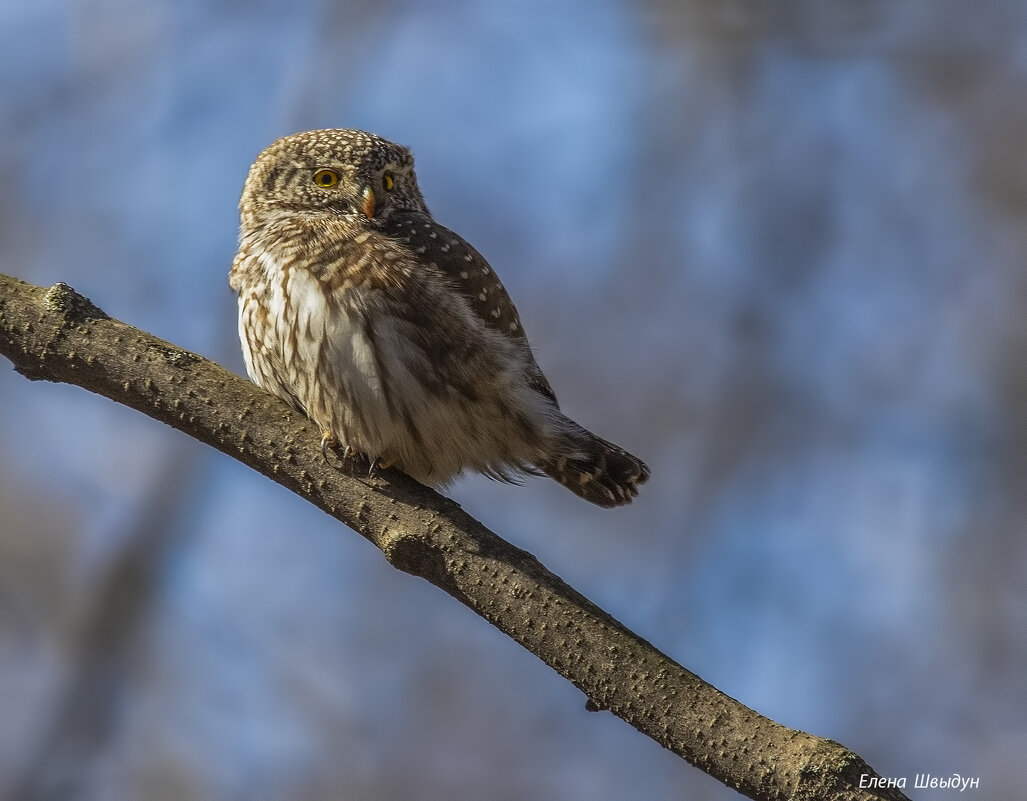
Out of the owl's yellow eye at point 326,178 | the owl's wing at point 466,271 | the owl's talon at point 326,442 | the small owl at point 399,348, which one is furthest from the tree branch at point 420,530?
the owl's yellow eye at point 326,178

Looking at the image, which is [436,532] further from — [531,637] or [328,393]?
[328,393]

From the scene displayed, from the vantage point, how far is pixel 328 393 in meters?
3.94

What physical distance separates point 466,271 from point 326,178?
929 millimetres

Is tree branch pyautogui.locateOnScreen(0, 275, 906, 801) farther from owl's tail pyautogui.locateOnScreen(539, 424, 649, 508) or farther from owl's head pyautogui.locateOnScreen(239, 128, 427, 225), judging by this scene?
owl's head pyautogui.locateOnScreen(239, 128, 427, 225)

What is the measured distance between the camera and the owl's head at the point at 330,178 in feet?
15.9

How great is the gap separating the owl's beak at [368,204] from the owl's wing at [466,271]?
0.27 ft

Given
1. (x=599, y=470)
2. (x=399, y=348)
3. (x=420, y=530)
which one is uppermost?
→ (x=599, y=470)

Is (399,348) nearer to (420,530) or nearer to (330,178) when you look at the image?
(420,530)

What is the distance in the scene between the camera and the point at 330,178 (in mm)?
4934

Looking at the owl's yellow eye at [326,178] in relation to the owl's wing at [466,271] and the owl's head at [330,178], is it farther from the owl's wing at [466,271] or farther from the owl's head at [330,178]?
the owl's wing at [466,271]

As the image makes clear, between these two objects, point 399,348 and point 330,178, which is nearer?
point 399,348

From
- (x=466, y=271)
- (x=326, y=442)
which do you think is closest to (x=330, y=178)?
(x=466, y=271)

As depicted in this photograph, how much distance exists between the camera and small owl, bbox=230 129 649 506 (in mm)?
3992

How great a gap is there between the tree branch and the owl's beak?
1.40 m
